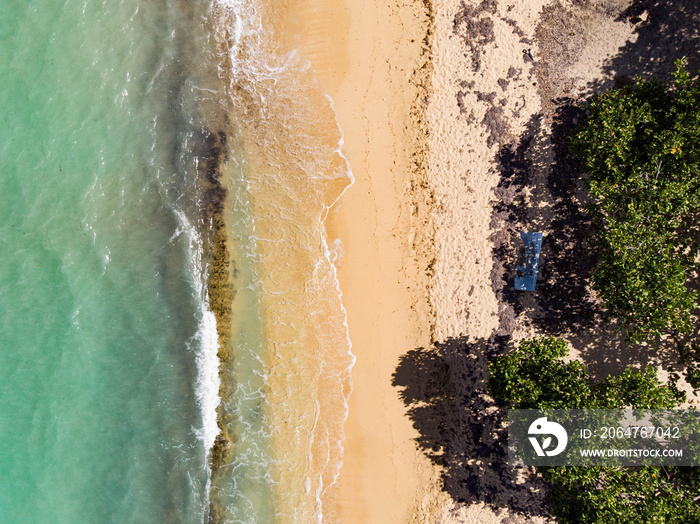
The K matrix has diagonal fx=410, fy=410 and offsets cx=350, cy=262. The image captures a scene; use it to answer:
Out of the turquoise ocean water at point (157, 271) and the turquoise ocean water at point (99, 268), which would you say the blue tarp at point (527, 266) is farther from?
the turquoise ocean water at point (99, 268)

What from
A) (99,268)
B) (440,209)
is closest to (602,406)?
(440,209)

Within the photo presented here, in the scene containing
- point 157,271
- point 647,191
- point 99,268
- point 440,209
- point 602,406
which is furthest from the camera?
point 99,268

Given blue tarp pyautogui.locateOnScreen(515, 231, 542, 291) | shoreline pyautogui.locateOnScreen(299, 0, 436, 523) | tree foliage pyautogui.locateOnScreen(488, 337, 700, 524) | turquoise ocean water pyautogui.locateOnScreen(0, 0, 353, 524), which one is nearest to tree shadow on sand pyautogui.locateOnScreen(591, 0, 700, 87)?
blue tarp pyautogui.locateOnScreen(515, 231, 542, 291)

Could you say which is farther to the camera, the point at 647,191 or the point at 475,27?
the point at 475,27

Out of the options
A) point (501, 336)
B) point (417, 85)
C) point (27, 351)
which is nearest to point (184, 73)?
point (417, 85)

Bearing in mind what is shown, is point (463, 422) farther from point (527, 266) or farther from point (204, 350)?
point (204, 350)

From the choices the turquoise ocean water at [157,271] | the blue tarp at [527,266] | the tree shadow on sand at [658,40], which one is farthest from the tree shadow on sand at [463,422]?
the tree shadow on sand at [658,40]
